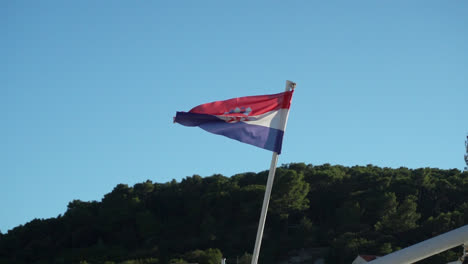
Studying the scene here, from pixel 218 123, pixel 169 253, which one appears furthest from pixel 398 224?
pixel 218 123

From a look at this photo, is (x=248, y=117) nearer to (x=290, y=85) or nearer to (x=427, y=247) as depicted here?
(x=290, y=85)

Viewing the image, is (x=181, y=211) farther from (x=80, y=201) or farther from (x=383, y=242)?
(x=383, y=242)

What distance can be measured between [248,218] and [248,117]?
5713 cm

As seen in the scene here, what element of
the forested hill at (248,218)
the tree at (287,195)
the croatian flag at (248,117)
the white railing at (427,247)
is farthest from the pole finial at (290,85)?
the tree at (287,195)

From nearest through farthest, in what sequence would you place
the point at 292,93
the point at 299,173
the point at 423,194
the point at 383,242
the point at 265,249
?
the point at 292,93
the point at 383,242
the point at 265,249
the point at 423,194
the point at 299,173

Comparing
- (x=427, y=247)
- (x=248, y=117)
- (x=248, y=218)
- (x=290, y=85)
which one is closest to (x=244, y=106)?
(x=248, y=117)

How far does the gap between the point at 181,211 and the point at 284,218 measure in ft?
40.3

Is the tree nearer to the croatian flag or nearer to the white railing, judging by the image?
the croatian flag

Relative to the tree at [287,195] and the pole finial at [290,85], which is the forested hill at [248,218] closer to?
the tree at [287,195]

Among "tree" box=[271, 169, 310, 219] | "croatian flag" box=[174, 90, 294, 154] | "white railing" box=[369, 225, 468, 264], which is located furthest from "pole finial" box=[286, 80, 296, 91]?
"tree" box=[271, 169, 310, 219]

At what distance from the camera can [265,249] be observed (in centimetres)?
5934

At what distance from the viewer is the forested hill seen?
188 feet

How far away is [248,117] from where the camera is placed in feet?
23.1

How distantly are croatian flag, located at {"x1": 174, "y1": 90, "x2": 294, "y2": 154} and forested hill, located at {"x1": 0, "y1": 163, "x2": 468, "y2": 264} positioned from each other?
46.5 m
